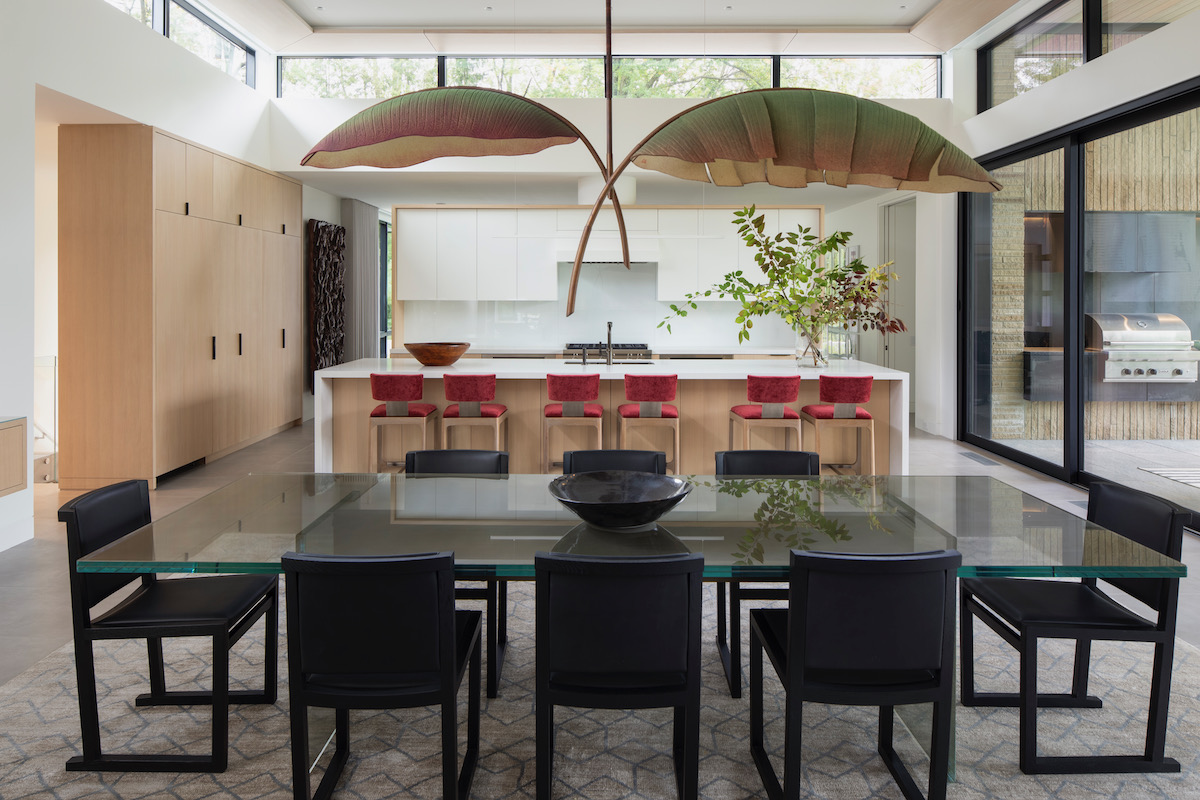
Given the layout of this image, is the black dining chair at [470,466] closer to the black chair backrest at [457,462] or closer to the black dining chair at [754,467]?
the black chair backrest at [457,462]

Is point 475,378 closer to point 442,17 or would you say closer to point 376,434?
point 376,434

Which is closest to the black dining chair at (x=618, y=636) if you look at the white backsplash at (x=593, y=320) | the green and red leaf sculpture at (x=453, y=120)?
the green and red leaf sculpture at (x=453, y=120)

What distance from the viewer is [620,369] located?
251 inches

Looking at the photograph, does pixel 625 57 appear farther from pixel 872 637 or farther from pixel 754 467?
pixel 872 637

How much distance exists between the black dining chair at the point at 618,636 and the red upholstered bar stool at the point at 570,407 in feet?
12.2

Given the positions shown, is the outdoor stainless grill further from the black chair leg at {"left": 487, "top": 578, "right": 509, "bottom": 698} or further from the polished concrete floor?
the black chair leg at {"left": 487, "top": 578, "right": 509, "bottom": 698}

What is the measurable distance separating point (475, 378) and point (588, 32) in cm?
407

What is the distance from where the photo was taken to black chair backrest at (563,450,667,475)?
3.60 meters

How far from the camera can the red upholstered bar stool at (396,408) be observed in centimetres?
588

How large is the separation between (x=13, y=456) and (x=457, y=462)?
2.71m

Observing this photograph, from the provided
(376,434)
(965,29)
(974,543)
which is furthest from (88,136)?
(965,29)

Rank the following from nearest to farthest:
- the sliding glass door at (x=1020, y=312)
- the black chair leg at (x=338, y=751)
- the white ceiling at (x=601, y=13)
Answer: the black chair leg at (x=338, y=751) < the sliding glass door at (x=1020, y=312) < the white ceiling at (x=601, y=13)

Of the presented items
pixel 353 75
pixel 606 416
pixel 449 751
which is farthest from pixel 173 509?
pixel 353 75

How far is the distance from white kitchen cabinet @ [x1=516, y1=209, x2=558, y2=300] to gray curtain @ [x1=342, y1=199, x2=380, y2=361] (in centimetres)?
270
